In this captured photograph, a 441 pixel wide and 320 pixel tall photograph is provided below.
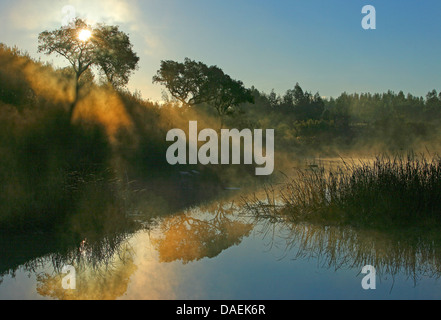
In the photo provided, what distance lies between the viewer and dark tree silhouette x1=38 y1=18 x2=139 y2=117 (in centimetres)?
2850

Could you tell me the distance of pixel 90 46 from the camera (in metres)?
29.1

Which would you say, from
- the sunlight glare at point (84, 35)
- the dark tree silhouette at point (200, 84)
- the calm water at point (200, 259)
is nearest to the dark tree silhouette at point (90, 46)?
the sunlight glare at point (84, 35)

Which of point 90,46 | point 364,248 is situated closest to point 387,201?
point 364,248

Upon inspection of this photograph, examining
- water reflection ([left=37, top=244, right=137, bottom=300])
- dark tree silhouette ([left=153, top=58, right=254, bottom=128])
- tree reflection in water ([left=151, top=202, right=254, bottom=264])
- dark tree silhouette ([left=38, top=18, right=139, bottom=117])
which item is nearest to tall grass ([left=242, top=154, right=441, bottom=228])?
tree reflection in water ([left=151, top=202, right=254, bottom=264])

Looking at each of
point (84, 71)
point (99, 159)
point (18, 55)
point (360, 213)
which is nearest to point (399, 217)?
point (360, 213)

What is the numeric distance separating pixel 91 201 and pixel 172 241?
2.11 m

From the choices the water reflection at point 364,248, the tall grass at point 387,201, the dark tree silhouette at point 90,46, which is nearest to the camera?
the water reflection at point 364,248

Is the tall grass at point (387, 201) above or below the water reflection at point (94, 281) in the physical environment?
above

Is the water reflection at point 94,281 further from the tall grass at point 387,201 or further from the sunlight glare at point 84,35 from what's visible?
the sunlight glare at point 84,35

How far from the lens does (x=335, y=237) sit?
301 inches

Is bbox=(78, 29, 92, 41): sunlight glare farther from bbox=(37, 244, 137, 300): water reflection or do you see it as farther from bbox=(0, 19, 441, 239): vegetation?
bbox=(37, 244, 137, 300): water reflection

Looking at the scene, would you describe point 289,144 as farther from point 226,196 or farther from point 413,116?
point 413,116

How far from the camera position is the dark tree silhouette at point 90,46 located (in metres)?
28.5

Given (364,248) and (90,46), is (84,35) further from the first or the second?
(364,248)
